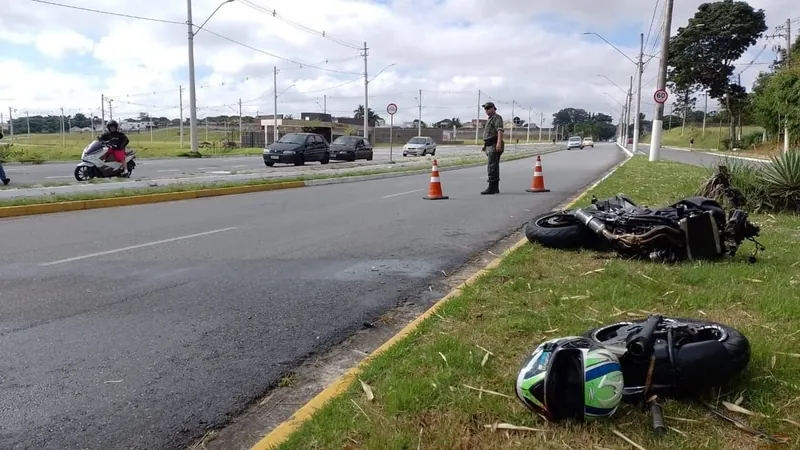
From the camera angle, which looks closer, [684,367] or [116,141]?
[684,367]

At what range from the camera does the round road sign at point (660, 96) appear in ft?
75.8

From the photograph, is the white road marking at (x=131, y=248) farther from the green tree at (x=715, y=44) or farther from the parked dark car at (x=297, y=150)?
the green tree at (x=715, y=44)

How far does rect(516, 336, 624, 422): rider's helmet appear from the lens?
2.64m

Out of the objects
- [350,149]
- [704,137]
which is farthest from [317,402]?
[704,137]

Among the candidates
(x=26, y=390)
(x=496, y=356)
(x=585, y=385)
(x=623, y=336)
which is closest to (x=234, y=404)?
(x=26, y=390)

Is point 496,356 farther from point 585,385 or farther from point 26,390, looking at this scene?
point 26,390

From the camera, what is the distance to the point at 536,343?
3727 mm

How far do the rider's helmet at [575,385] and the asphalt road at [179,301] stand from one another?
5.36ft

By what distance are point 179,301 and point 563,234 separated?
Result: 3.90 metres

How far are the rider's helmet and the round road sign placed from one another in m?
22.8

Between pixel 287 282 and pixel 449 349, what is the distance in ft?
8.27

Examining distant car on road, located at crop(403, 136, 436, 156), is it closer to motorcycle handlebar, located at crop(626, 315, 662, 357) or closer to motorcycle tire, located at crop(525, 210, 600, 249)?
motorcycle tire, located at crop(525, 210, 600, 249)

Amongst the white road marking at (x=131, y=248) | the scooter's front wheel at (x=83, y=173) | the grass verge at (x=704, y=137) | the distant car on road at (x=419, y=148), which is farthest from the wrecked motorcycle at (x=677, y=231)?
the grass verge at (x=704, y=137)

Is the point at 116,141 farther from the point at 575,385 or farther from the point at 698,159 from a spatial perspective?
the point at 698,159
